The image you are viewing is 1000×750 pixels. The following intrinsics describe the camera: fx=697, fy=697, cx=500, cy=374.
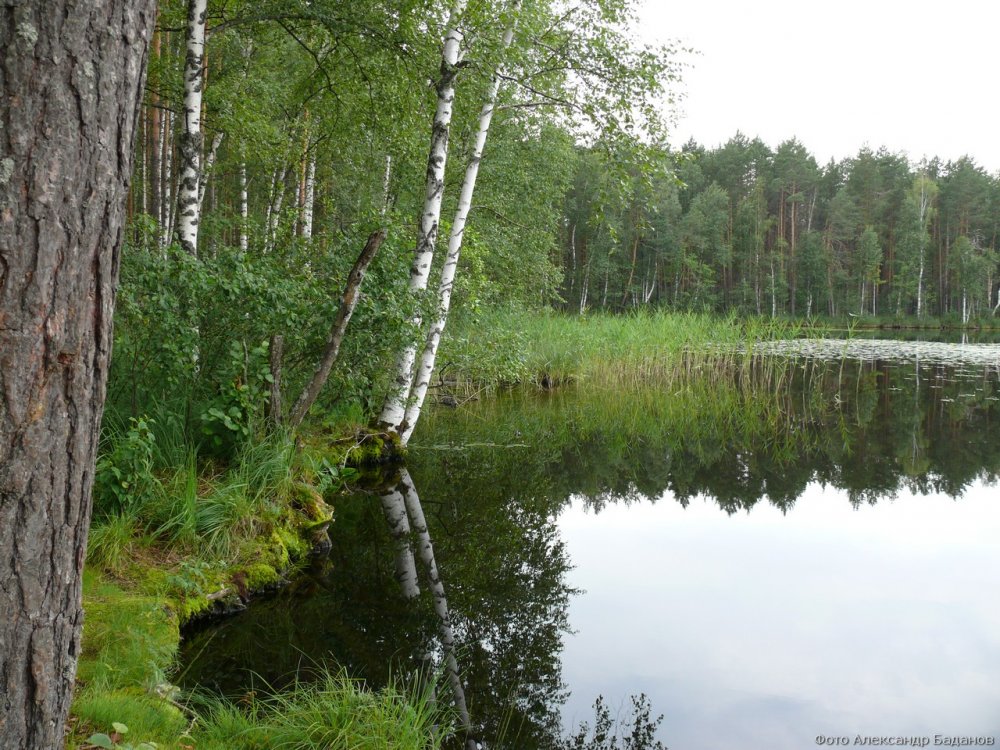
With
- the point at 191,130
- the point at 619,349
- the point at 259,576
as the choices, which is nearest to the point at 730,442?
the point at 619,349

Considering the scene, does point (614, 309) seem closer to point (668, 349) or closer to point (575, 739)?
point (668, 349)

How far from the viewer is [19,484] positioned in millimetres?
1519

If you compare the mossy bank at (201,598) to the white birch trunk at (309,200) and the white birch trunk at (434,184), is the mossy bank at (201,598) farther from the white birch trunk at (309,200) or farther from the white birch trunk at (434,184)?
the white birch trunk at (309,200)

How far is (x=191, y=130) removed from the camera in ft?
21.7

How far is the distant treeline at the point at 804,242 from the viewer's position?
39938 mm

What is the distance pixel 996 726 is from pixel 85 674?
14.6ft

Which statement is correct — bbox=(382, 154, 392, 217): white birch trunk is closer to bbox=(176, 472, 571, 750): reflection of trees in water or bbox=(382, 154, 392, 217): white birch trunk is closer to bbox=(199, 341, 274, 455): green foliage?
bbox=(199, 341, 274, 455): green foliage

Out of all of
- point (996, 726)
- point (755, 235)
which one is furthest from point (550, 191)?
point (755, 235)

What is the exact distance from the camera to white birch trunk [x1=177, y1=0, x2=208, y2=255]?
21.3 feet

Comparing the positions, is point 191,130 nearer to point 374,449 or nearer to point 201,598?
point 374,449

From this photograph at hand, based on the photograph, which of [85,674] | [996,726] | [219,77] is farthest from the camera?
[219,77]

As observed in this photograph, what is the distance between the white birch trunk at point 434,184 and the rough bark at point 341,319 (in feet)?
4.66

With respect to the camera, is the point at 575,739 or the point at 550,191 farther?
the point at 550,191

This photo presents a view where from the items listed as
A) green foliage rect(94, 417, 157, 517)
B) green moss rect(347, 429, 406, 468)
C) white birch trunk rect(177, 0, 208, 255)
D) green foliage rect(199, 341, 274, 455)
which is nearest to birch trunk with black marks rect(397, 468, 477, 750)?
green moss rect(347, 429, 406, 468)
